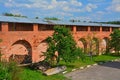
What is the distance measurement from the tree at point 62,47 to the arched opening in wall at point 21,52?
3.00m

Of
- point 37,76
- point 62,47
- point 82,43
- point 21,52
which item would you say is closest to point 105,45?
point 82,43

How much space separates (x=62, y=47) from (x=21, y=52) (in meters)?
4.53

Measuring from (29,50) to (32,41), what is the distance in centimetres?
101

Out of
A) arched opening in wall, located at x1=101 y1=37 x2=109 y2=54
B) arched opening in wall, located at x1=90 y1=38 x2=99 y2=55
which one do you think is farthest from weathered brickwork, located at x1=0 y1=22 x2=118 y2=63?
arched opening in wall, located at x1=101 y1=37 x2=109 y2=54

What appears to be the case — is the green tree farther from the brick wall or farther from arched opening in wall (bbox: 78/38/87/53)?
arched opening in wall (bbox: 78/38/87/53)

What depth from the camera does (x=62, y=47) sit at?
85.8 ft

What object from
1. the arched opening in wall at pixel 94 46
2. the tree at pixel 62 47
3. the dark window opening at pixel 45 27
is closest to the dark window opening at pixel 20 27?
the dark window opening at pixel 45 27

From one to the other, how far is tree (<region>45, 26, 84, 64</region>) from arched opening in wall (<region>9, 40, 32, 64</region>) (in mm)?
3002

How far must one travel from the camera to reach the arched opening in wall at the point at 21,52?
87.4 feet

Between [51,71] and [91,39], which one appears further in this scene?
[91,39]

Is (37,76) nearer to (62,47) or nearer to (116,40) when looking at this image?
(62,47)

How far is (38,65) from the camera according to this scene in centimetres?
2508

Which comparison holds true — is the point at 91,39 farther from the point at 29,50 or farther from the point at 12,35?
the point at 12,35

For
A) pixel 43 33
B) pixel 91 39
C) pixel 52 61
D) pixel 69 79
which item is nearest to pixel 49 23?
pixel 43 33
